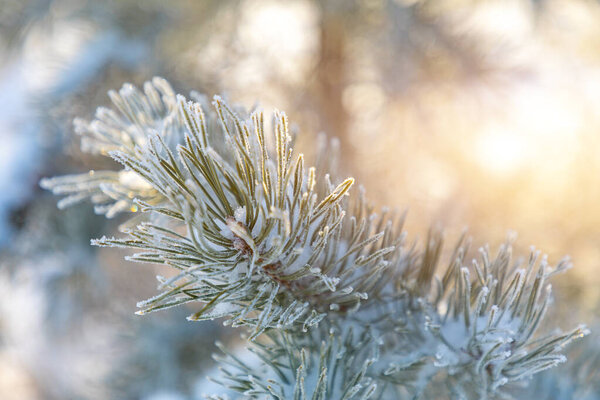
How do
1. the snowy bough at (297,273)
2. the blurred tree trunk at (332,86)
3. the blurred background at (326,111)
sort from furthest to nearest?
the blurred tree trunk at (332,86)
the blurred background at (326,111)
the snowy bough at (297,273)

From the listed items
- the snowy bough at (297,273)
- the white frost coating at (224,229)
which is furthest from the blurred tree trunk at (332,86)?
the white frost coating at (224,229)

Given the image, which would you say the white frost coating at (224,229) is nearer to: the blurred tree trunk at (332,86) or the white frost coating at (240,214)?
the white frost coating at (240,214)

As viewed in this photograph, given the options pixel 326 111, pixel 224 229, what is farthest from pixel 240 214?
pixel 326 111

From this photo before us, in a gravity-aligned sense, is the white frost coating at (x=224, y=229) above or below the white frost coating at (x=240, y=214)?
below

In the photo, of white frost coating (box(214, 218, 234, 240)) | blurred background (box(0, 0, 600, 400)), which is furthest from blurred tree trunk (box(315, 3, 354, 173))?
white frost coating (box(214, 218, 234, 240))

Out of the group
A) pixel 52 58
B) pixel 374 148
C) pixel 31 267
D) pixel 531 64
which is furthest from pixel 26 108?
pixel 531 64

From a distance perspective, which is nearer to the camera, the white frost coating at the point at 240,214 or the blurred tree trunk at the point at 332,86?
the white frost coating at the point at 240,214

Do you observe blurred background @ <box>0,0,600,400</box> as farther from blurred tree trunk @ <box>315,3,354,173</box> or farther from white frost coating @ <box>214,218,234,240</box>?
white frost coating @ <box>214,218,234,240</box>

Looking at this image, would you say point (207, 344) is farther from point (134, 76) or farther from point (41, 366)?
point (41, 366)
